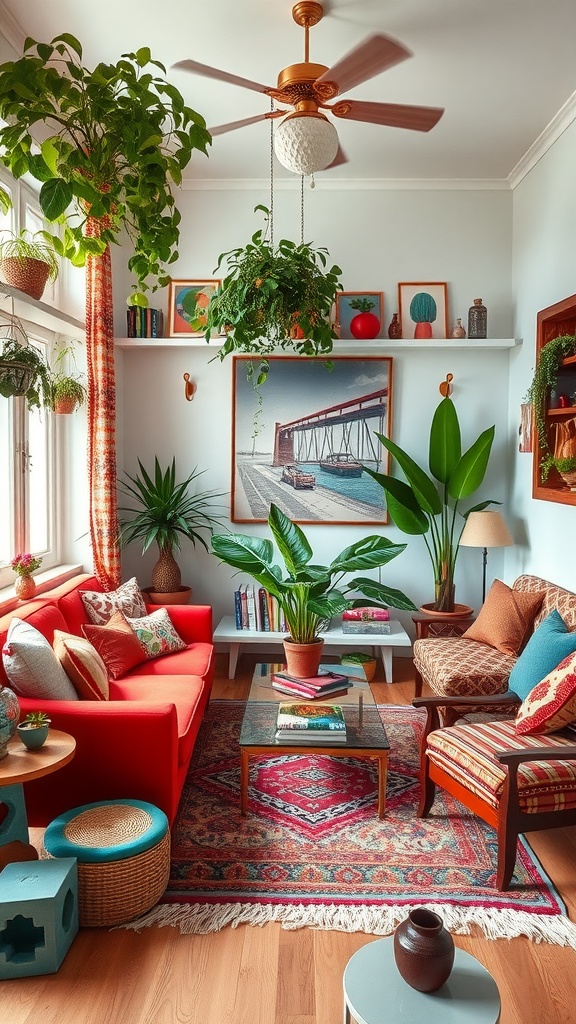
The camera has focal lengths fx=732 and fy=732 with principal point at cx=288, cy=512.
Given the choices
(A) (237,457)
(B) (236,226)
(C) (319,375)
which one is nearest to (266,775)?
(A) (237,457)

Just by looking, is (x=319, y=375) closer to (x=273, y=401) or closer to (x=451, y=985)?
(x=273, y=401)

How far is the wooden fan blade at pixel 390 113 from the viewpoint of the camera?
8.96 ft

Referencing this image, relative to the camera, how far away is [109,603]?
3883mm

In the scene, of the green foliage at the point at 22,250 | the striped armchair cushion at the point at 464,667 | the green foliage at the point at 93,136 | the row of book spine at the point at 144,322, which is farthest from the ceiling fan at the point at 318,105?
the striped armchair cushion at the point at 464,667

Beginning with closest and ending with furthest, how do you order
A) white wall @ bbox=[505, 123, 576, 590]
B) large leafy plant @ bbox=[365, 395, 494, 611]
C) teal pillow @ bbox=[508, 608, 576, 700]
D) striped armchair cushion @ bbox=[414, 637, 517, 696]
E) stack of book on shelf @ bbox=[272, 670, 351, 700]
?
teal pillow @ bbox=[508, 608, 576, 700] → stack of book on shelf @ bbox=[272, 670, 351, 700] → striped armchair cushion @ bbox=[414, 637, 517, 696] → white wall @ bbox=[505, 123, 576, 590] → large leafy plant @ bbox=[365, 395, 494, 611]

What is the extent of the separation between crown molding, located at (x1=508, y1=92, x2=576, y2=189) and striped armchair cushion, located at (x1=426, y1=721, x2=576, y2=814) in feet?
10.4

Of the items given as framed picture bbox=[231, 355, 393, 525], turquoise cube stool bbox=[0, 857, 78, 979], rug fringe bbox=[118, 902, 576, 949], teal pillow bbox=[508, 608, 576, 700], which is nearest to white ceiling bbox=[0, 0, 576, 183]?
framed picture bbox=[231, 355, 393, 525]

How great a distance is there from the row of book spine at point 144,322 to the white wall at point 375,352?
15 centimetres

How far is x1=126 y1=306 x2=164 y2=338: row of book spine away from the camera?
16.6 feet

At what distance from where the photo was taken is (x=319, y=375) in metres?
5.19

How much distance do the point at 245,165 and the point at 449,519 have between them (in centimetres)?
277

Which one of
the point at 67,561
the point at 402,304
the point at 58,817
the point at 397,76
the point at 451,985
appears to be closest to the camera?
the point at 451,985

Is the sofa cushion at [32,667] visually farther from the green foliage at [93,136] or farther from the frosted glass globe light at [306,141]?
the frosted glass globe light at [306,141]

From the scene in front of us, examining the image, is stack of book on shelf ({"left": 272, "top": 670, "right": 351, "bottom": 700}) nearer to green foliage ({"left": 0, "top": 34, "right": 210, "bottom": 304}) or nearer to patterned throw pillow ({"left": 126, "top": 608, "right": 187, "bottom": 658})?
patterned throw pillow ({"left": 126, "top": 608, "right": 187, "bottom": 658})
